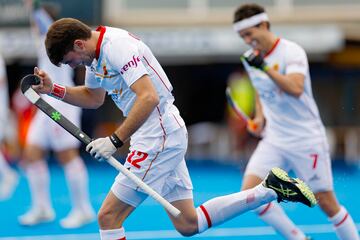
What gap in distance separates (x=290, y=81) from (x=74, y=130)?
6.32ft

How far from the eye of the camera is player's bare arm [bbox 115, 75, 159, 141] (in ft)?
17.7

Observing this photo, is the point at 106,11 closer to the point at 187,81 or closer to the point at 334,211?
the point at 187,81

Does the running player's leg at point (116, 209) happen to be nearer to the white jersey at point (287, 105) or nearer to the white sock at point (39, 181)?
the white jersey at point (287, 105)

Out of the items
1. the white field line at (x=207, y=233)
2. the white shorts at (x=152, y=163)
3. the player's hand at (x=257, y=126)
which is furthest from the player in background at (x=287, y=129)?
the white shorts at (x=152, y=163)

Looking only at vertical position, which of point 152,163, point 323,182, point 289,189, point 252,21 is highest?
point 252,21

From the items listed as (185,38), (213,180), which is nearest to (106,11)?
(185,38)

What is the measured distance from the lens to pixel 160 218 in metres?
9.58

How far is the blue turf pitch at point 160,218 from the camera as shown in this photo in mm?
8312

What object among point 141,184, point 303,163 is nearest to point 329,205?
point 303,163

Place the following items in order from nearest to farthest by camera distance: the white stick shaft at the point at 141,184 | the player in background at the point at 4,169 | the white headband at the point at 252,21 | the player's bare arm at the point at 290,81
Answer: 1. the white stick shaft at the point at 141,184
2. the player's bare arm at the point at 290,81
3. the white headband at the point at 252,21
4. the player in background at the point at 4,169

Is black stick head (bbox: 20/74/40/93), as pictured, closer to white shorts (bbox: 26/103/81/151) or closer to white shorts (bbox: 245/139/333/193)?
white shorts (bbox: 245/139/333/193)

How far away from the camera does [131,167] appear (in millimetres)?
5777

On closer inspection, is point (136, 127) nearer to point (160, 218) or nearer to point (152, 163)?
point (152, 163)

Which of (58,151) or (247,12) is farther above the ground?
(247,12)
